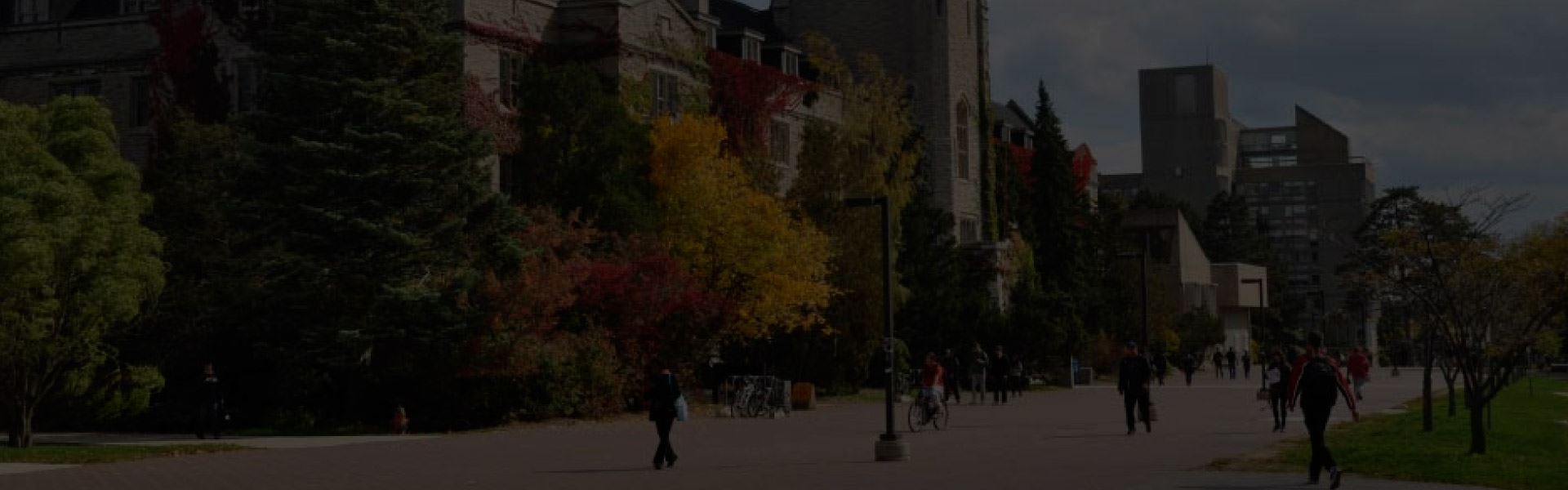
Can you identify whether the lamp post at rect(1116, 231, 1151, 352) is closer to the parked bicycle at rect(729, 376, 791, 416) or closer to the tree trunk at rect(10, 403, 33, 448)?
the parked bicycle at rect(729, 376, 791, 416)

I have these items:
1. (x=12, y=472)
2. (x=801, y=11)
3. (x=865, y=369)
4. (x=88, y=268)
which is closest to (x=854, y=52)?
(x=801, y=11)

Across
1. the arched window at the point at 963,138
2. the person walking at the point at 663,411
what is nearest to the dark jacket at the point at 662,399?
the person walking at the point at 663,411

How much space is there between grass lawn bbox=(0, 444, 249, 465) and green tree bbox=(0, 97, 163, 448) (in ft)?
4.92

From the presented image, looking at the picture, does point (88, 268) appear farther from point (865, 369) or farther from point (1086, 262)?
point (1086, 262)

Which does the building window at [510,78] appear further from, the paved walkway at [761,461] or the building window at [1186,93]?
the building window at [1186,93]

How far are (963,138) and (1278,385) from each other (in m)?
35.8

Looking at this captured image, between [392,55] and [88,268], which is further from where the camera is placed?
[392,55]

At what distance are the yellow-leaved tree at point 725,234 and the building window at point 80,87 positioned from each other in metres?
14.8

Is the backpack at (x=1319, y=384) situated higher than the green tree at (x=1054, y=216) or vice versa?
the green tree at (x=1054, y=216)

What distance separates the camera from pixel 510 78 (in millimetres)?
44250

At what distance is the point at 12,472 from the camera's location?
23.3m

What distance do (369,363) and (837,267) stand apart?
55.3ft

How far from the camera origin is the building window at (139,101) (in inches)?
1785

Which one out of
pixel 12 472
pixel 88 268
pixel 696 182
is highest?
pixel 696 182
